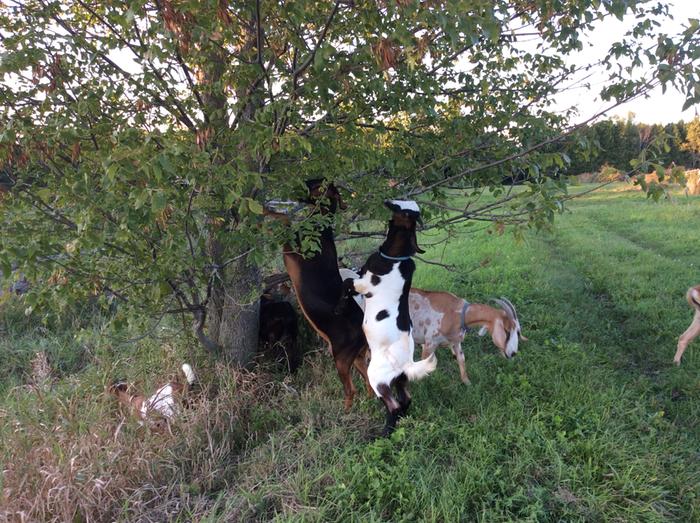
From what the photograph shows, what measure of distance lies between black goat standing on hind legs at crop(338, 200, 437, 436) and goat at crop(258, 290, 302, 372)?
103 centimetres

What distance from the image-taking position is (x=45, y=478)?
275 cm

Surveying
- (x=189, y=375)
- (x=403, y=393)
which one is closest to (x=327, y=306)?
(x=403, y=393)

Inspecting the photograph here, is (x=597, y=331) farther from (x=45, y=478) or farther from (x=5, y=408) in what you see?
(x=5, y=408)

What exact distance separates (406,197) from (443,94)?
97cm

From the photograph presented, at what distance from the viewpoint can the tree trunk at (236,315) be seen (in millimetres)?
4020

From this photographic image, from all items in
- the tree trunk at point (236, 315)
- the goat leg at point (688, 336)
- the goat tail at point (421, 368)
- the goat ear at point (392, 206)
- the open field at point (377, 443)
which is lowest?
the goat leg at point (688, 336)

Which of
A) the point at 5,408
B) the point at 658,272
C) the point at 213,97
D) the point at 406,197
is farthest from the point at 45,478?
the point at 658,272

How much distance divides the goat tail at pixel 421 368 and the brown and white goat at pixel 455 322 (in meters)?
1.06

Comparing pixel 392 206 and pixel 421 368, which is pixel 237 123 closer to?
pixel 392 206

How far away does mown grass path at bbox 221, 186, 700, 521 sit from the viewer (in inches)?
105

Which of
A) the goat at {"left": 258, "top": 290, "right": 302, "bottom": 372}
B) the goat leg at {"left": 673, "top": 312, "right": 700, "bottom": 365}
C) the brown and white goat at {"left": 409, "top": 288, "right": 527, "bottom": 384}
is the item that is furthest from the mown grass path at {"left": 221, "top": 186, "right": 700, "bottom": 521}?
the goat at {"left": 258, "top": 290, "right": 302, "bottom": 372}

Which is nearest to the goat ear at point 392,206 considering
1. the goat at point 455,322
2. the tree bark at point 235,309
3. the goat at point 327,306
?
the goat at point 327,306

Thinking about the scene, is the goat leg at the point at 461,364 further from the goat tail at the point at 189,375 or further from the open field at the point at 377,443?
the goat tail at the point at 189,375

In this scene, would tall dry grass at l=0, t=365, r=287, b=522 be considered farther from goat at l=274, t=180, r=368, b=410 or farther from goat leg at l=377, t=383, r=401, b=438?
goat leg at l=377, t=383, r=401, b=438
